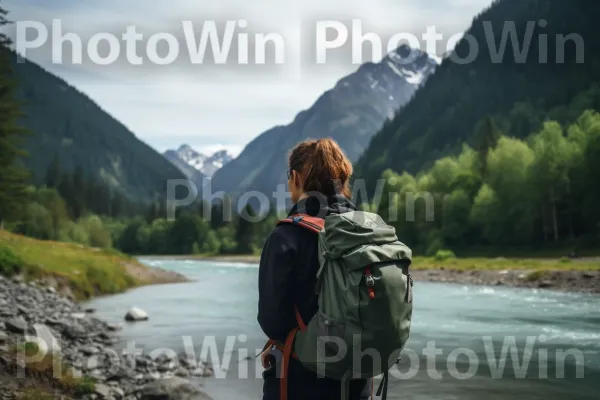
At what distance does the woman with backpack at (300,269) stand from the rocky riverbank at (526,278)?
137 ft

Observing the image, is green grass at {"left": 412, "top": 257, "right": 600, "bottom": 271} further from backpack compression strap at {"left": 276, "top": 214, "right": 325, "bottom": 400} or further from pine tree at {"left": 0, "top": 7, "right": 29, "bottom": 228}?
backpack compression strap at {"left": 276, "top": 214, "right": 325, "bottom": 400}

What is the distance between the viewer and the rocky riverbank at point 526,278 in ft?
142

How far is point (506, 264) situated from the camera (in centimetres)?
6219

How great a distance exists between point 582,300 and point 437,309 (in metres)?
10.1

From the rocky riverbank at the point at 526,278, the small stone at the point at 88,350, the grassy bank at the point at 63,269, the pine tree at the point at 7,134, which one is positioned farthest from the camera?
the pine tree at the point at 7,134

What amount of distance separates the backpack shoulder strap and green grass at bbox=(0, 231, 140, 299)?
92.3 ft

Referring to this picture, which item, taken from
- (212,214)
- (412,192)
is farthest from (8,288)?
(212,214)

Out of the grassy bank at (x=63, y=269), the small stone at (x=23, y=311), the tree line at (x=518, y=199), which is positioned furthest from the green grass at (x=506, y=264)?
the small stone at (x=23, y=311)

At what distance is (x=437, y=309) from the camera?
1280 inches

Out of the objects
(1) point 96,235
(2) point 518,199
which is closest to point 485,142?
(2) point 518,199

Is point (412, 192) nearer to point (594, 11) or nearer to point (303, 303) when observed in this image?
point (303, 303)

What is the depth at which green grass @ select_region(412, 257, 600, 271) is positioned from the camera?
5059 cm

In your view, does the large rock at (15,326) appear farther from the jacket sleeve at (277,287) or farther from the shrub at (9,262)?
the shrub at (9,262)

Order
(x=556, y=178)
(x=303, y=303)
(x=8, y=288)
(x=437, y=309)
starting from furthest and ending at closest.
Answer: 1. (x=556, y=178)
2. (x=437, y=309)
3. (x=8, y=288)
4. (x=303, y=303)
